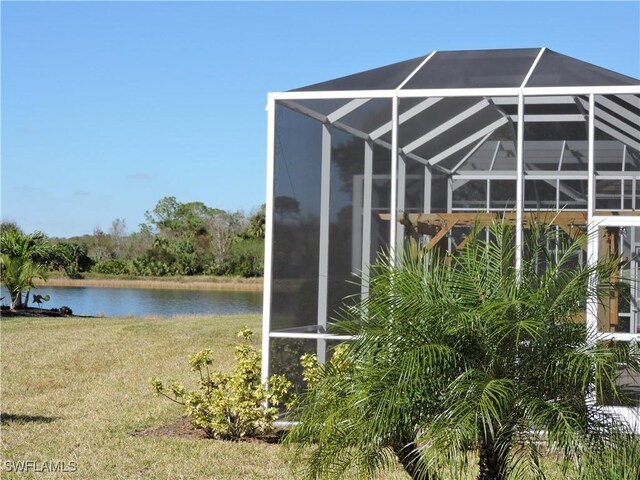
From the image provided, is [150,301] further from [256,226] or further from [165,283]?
[256,226]

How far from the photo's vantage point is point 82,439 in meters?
8.50

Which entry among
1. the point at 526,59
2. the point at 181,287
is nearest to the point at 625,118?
the point at 526,59

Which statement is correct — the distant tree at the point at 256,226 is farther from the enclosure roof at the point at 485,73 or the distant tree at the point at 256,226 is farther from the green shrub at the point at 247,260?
the enclosure roof at the point at 485,73

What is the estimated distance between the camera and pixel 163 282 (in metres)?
37.6

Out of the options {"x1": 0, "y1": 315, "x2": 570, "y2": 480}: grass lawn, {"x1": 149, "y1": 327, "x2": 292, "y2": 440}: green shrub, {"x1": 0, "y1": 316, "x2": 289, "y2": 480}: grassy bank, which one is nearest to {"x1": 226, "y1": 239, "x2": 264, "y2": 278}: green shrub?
{"x1": 0, "y1": 316, "x2": 289, "y2": 480}: grassy bank

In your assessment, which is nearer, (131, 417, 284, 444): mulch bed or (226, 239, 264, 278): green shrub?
(131, 417, 284, 444): mulch bed

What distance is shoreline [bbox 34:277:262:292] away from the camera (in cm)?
3644

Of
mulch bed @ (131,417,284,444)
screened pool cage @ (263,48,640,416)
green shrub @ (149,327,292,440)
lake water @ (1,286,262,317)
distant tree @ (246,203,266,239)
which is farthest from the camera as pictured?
distant tree @ (246,203,266,239)

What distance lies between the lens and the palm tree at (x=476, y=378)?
476 centimetres

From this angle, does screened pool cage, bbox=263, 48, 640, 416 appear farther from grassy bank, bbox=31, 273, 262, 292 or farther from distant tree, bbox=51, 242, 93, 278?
distant tree, bbox=51, 242, 93, 278

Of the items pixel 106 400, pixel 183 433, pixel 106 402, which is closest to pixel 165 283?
pixel 106 400

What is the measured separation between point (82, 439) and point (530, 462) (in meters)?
4.83

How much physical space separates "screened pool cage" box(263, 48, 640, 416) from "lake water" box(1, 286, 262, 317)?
16.4 m

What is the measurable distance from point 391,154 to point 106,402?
4120 millimetres
